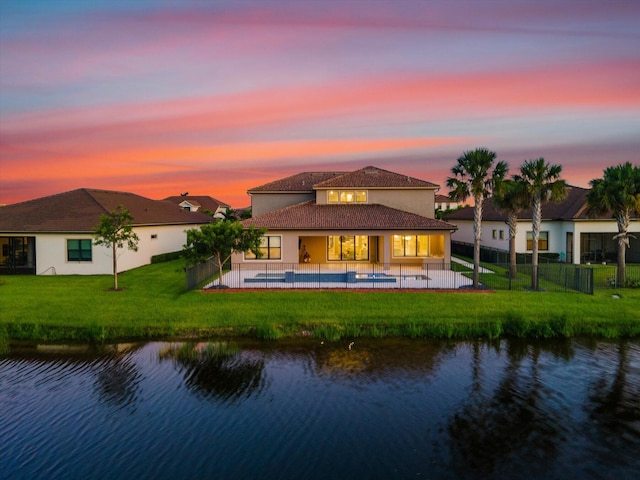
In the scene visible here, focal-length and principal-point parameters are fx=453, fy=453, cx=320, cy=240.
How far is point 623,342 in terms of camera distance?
19797 millimetres

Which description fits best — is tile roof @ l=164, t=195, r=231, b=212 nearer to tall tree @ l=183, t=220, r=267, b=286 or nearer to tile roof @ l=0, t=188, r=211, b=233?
tile roof @ l=0, t=188, r=211, b=233

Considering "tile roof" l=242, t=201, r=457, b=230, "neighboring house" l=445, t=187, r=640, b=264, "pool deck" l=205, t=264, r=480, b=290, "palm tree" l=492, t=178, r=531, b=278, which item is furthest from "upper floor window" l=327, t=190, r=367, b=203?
"neighboring house" l=445, t=187, r=640, b=264

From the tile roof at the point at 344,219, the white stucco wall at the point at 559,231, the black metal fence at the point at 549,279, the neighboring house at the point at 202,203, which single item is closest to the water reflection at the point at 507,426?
the black metal fence at the point at 549,279

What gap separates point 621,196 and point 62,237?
37.1 meters

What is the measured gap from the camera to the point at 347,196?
1529 inches

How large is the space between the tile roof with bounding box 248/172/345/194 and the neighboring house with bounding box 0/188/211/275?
9409mm

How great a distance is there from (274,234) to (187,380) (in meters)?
18.8

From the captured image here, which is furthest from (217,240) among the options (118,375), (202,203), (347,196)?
(202,203)

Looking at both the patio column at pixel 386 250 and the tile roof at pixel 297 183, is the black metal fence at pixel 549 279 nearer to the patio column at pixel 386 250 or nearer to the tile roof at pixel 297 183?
the patio column at pixel 386 250

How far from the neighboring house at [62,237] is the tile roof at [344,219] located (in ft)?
25.0

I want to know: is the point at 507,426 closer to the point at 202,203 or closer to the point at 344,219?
the point at 344,219

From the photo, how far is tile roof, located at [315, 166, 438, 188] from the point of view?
38.5 meters

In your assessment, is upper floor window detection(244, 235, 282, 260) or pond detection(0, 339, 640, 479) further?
upper floor window detection(244, 235, 282, 260)

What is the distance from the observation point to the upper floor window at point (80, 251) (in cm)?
3266
